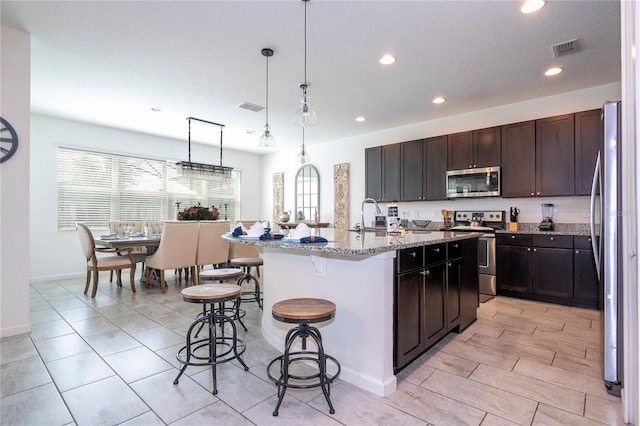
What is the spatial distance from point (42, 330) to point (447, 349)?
379 centimetres

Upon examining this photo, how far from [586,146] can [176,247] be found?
18.4 feet

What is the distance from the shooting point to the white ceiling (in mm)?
2549

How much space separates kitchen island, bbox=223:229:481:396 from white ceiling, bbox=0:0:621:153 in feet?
6.21

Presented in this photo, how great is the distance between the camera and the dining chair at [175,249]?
14.7ft

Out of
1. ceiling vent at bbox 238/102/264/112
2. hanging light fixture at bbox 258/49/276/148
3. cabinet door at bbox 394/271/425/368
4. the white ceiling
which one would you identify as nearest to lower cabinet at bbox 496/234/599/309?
the white ceiling

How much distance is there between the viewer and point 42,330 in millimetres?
3016

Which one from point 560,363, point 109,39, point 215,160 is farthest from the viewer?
point 215,160

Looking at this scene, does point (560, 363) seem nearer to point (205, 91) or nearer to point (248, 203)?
point (205, 91)

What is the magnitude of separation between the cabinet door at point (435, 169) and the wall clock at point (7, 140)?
519 centimetres

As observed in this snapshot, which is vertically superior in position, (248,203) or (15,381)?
(248,203)

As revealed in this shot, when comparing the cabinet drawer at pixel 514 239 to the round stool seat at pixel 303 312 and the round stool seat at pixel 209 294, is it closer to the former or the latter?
the round stool seat at pixel 303 312

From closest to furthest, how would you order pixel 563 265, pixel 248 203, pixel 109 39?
pixel 109 39 → pixel 563 265 → pixel 248 203

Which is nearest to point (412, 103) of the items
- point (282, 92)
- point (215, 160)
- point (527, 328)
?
point (282, 92)

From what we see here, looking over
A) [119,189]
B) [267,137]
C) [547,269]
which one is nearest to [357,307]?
[267,137]
